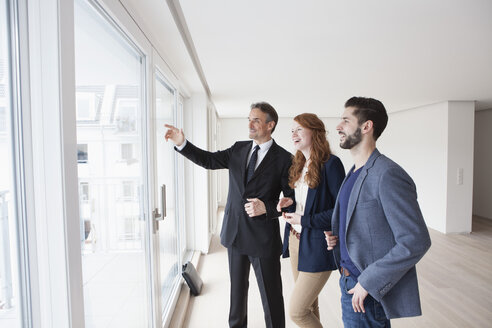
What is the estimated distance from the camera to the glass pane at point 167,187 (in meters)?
2.52

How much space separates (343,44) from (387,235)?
6.14 feet

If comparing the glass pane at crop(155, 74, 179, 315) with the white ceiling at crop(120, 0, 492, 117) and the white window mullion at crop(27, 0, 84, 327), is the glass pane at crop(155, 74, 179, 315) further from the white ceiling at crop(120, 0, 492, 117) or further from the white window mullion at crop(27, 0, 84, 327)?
the white window mullion at crop(27, 0, 84, 327)

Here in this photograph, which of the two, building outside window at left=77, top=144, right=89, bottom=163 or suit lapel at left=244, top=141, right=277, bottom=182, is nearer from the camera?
building outside window at left=77, top=144, right=89, bottom=163

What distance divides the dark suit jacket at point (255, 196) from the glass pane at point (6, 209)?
3.66 ft

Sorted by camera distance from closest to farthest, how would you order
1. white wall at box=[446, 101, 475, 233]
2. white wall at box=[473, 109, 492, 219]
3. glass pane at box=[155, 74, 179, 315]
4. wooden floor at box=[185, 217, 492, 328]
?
glass pane at box=[155, 74, 179, 315], wooden floor at box=[185, 217, 492, 328], white wall at box=[446, 101, 475, 233], white wall at box=[473, 109, 492, 219]

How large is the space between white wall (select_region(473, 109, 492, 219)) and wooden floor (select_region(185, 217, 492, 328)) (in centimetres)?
273

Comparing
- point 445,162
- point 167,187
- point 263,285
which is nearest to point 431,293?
point 263,285

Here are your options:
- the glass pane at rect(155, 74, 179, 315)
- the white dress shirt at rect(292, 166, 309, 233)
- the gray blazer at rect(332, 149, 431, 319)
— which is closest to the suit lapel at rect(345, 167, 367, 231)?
the gray blazer at rect(332, 149, 431, 319)

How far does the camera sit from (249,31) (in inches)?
86.1

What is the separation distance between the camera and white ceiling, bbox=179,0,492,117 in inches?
72.2

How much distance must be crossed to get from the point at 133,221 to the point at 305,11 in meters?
1.73

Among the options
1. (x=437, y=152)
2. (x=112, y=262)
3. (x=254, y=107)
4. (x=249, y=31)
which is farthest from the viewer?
(x=437, y=152)

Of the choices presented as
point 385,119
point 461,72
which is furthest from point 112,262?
point 461,72

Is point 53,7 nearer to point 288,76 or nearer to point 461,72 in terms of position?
point 288,76
